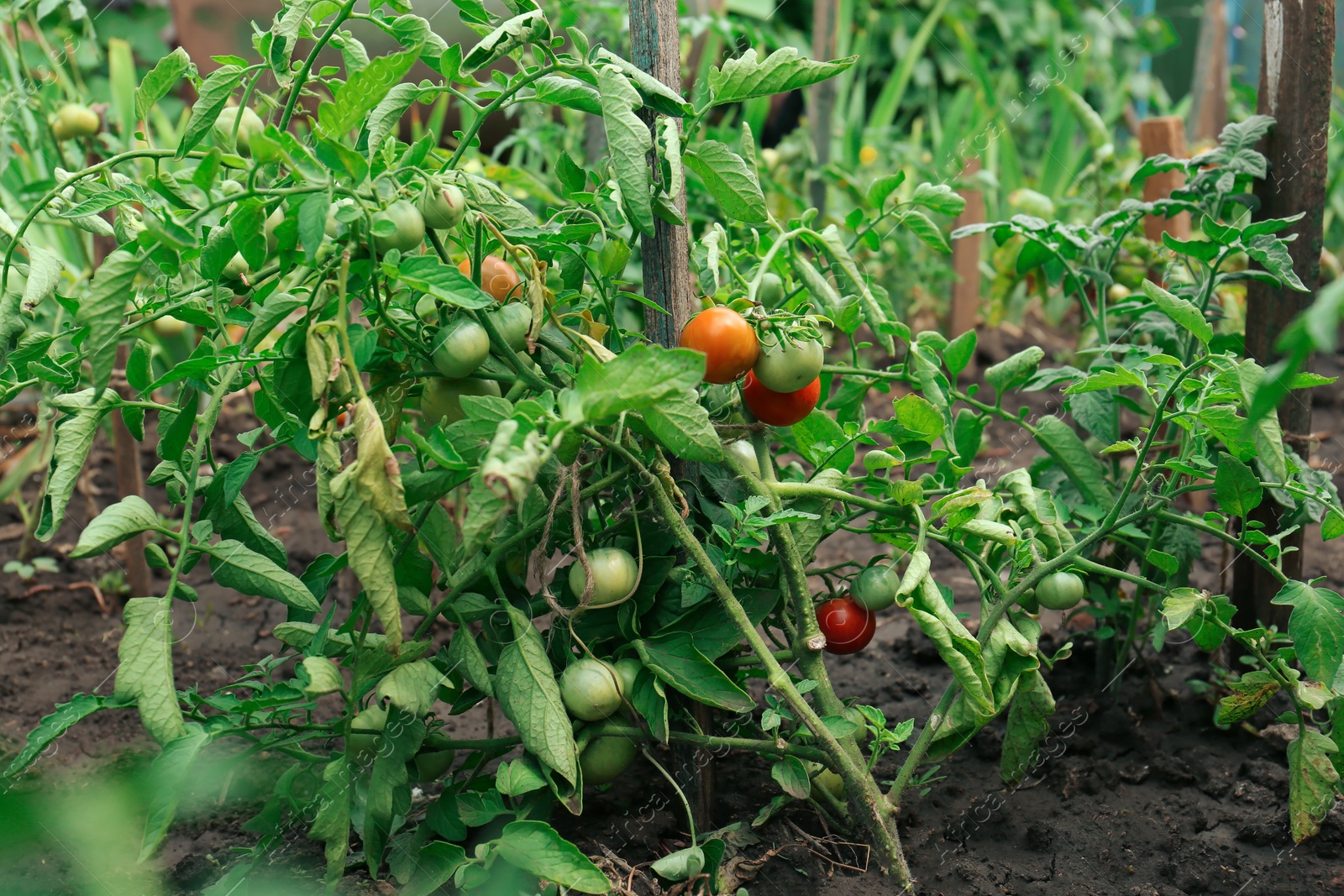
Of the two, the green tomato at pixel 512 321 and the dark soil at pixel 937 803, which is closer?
the green tomato at pixel 512 321

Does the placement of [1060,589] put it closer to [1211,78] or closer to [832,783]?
[832,783]

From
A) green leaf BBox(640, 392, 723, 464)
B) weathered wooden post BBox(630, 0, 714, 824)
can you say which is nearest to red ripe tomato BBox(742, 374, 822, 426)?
weathered wooden post BBox(630, 0, 714, 824)

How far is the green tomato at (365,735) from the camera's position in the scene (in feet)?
3.68

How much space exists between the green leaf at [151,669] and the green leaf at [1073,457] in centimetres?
110

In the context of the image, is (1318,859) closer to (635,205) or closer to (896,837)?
(896,837)

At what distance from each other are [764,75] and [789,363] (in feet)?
0.96

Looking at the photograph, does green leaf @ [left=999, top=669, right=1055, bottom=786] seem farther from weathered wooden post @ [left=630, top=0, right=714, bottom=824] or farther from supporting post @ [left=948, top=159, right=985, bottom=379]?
supporting post @ [left=948, top=159, right=985, bottom=379]

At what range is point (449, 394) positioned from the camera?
1.13 m

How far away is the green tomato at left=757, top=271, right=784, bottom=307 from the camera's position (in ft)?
4.31

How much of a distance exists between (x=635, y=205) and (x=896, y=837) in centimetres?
76

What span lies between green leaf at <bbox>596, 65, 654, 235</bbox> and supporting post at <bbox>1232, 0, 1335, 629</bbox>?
3.42ft

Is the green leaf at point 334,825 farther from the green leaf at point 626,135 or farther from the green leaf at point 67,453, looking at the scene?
the green leaf at point 626,135

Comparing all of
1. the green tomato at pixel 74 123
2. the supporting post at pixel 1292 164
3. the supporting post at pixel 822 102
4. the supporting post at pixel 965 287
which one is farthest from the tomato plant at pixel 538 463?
the supporting post at pixel 965 287

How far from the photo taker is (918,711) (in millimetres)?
1641
